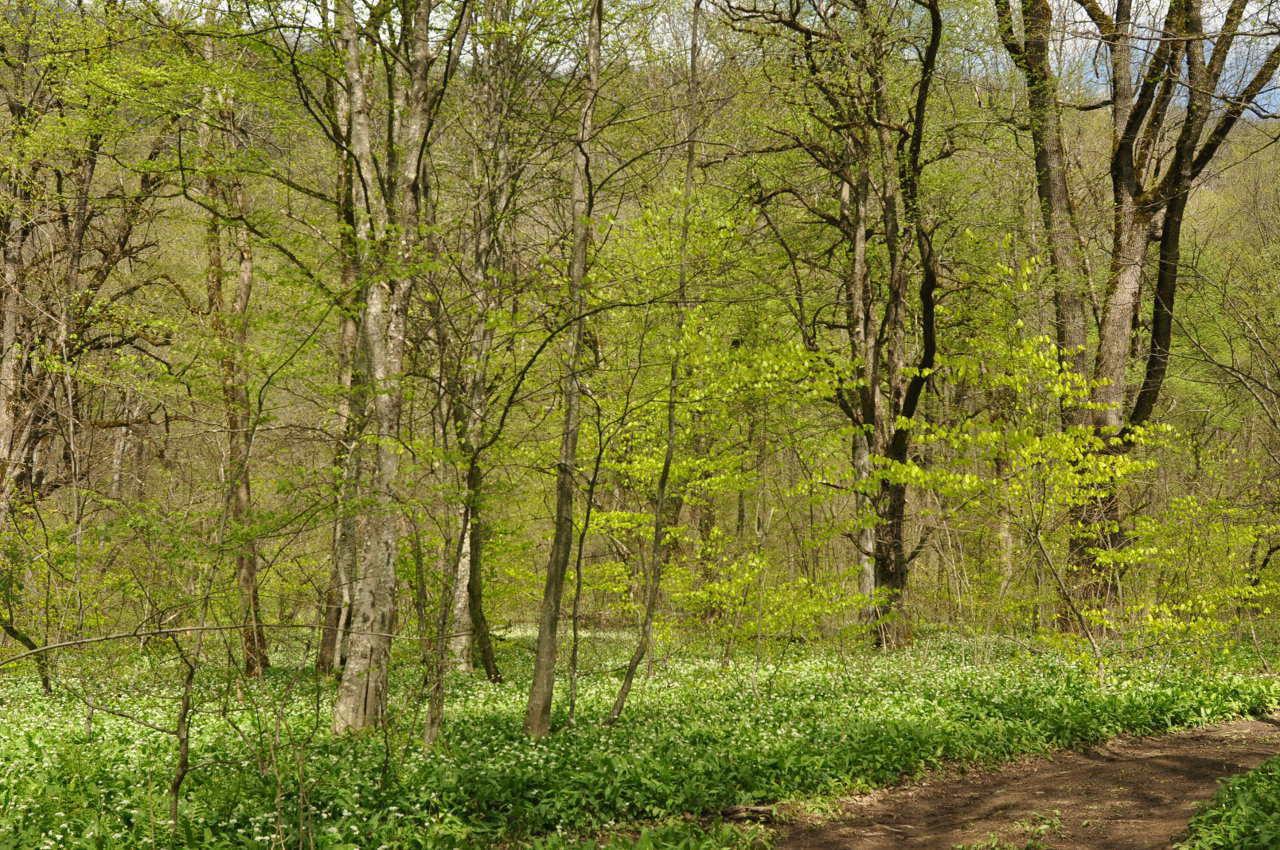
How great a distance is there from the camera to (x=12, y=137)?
13.1 metres

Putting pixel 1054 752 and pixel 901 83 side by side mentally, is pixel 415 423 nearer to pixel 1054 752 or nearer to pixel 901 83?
pixel 1054 752

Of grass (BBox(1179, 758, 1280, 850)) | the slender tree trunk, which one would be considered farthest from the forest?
the slender tree trunk

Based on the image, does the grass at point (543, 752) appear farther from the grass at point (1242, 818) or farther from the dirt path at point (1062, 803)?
the grass at point (1242, 818)

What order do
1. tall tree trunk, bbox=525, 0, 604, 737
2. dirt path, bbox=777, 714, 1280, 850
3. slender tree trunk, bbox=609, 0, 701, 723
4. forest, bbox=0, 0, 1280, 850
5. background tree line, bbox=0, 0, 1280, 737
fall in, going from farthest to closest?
slender tree trunk, bbox=609, 0, 701, 723, background tree line, bbox=0, 0, 1280, 737, tall tree trunk, bbox=525, 0, 604, 737, forest, bbox=0, 0, 1280, 850, dirt path, bbox=777, 714, 1280, 850

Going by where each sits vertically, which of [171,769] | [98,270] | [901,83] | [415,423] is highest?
[901,83]

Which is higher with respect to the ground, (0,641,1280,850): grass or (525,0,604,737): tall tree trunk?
(525,0,604,737): tall tree trunk

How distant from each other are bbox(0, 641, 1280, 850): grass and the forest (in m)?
0.05

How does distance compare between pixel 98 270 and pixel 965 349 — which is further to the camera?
pixel 965 349

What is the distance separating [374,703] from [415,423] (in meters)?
2.90

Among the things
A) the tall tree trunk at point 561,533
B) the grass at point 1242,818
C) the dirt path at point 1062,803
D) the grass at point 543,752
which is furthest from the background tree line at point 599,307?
the grass at point 1242,818

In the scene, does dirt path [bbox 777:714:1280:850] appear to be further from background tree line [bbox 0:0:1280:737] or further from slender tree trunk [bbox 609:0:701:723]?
slender tree trunk [bbox 609:0:701:723]

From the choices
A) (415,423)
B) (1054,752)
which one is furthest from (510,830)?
(1054,752)

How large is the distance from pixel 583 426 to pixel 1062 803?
9.13 meters

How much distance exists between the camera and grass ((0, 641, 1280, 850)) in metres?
5.26
